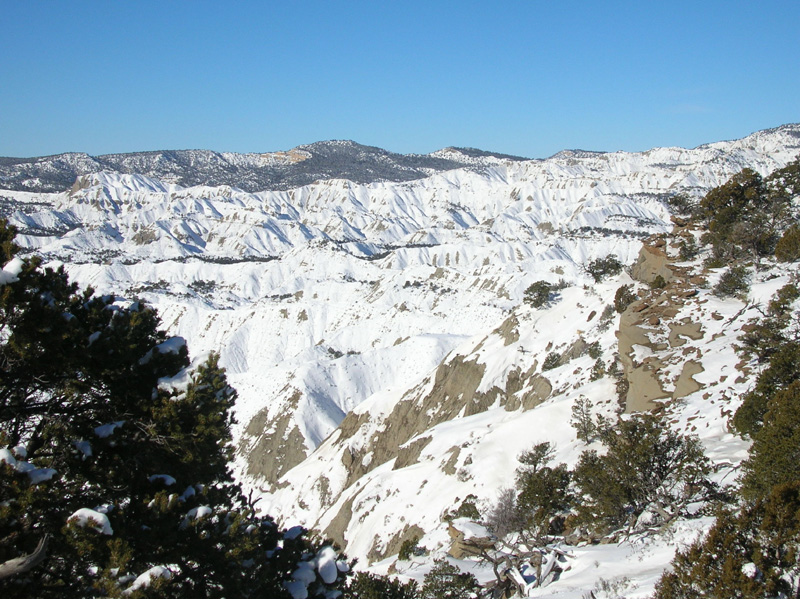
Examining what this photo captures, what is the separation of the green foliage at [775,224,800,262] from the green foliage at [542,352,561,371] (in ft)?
50.2

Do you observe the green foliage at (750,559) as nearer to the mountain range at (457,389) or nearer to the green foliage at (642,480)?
the mountain range at (457,389)

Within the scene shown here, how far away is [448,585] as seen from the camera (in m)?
11.9

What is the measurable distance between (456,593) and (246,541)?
5855 millimetres

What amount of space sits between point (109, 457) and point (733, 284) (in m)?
27.4

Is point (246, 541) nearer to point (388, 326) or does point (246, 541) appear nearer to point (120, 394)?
point (120, 394)

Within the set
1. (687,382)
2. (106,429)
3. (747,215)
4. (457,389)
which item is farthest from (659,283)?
(106,429)

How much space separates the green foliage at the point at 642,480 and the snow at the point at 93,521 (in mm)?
10900

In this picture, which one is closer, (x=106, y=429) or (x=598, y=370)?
(x=106, y=429)

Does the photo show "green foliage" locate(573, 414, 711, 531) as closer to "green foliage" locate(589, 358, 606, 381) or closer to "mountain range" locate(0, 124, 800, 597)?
"mountain range" locate(0, 124, 800, 597)

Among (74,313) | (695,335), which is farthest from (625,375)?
(74,313)

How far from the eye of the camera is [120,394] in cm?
916

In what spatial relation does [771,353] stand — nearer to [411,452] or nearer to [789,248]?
[789,248]

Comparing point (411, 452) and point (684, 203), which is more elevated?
point (684, 203)

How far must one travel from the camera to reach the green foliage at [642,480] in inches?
484
